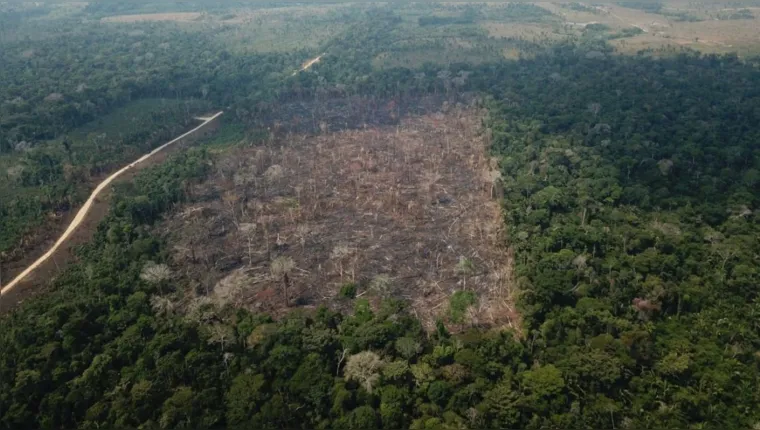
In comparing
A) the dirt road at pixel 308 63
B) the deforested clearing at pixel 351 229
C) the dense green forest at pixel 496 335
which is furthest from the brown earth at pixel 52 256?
the dirt road at pixel 308 63

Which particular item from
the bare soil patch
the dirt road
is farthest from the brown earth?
the bare soil patch

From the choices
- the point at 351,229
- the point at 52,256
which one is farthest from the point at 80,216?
the point at 351,229

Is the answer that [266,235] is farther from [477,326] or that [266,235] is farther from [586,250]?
[586,250]

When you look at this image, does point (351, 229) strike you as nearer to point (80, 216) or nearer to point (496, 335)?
point (496, 335)

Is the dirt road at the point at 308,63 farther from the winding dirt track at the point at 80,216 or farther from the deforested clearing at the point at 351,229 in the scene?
the deforested clearing at the point at 351,229

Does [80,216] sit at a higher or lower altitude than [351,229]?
higher

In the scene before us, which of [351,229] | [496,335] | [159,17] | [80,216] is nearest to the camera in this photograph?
[496,335]

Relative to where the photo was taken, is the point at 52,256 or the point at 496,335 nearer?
the point at 496,335

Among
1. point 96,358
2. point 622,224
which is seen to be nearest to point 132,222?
point 96,358
